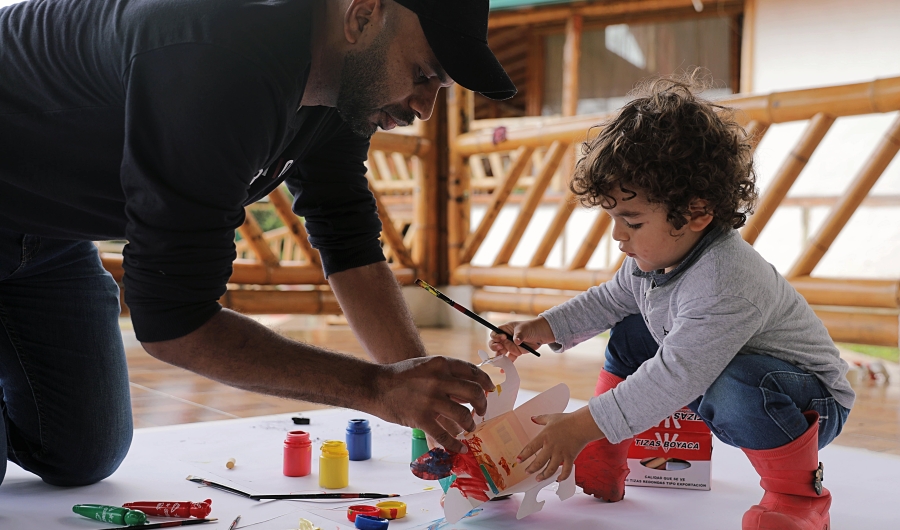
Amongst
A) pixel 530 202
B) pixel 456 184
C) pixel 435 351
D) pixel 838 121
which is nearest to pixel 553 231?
pixel 530 202

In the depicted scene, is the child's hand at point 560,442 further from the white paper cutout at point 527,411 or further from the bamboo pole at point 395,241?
the bamboo pole at point 395,241

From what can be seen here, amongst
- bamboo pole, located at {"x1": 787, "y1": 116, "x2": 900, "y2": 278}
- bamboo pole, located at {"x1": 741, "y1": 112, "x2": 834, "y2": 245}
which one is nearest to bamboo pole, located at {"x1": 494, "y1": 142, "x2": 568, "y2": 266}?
bamboo pole, located at {"x1": 741, "y1": 112, "x2": 834, "y2": 245}

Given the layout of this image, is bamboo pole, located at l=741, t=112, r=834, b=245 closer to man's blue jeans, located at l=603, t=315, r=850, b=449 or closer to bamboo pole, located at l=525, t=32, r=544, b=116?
man's blue jeans, located at l=603, t=315, r=850, b=449

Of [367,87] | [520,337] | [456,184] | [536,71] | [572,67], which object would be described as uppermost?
[536,71]

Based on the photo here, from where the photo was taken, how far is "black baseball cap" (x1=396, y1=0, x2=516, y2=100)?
4.00ft

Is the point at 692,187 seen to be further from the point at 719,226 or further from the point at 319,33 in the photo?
the point at 319,33

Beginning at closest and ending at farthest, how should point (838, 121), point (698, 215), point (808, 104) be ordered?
point (698, 215), point (808, 104), point (838, 121)

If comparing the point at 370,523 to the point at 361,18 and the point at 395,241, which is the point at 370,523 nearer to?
the point at 361,18

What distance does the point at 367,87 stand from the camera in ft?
4.29

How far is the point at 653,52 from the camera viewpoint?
6.50m

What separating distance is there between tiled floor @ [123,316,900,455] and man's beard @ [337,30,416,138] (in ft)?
4.01

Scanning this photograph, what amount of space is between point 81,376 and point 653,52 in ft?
18.3

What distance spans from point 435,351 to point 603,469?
221cm

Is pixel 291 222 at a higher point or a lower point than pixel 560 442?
higher
